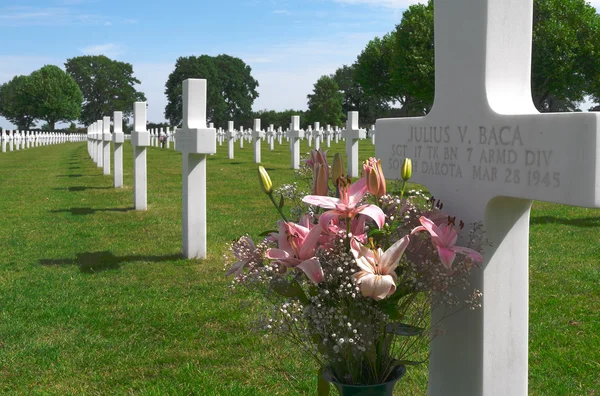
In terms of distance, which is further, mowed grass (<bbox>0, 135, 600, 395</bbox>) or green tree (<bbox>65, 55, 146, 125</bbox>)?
green tree (<bbox>65, 55, 146, 125</bbox>)

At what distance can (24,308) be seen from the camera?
5.25m

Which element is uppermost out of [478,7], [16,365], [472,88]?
[478,7]

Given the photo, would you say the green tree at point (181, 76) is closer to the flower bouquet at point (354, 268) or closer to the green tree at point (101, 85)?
the green tree at point (101, 85)

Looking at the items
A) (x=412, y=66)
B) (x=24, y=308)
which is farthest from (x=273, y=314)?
(x=412, y=66)

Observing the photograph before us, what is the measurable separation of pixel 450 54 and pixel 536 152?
28.0 inches

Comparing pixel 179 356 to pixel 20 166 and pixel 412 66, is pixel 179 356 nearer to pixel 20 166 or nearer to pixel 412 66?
pixel 20 166

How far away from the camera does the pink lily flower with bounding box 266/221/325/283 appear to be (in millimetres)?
1934

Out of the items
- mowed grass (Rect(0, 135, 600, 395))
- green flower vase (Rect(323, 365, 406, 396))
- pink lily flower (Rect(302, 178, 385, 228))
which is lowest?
mowed grass (Rect(0, 135, 600, 395))

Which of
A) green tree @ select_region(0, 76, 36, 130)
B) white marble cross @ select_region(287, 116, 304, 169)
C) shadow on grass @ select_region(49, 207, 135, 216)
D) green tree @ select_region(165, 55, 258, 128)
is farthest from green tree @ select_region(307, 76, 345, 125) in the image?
shadow on grass @ select_region(49, 207, 135, 216)

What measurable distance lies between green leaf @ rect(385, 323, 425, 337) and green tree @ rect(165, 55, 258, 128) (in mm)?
73968

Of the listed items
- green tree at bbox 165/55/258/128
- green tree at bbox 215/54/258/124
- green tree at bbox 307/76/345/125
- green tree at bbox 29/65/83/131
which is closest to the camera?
green tree at bbox 307/76/345/125

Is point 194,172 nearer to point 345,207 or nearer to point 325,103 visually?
point 345,207

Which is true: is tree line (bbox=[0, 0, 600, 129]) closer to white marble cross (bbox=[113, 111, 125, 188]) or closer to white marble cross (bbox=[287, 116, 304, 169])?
white marble cross (bbox=[287, 116, 304, 169])

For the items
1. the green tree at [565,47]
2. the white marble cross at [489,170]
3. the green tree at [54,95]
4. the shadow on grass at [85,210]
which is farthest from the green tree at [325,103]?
the white marble cross at [489,170]
